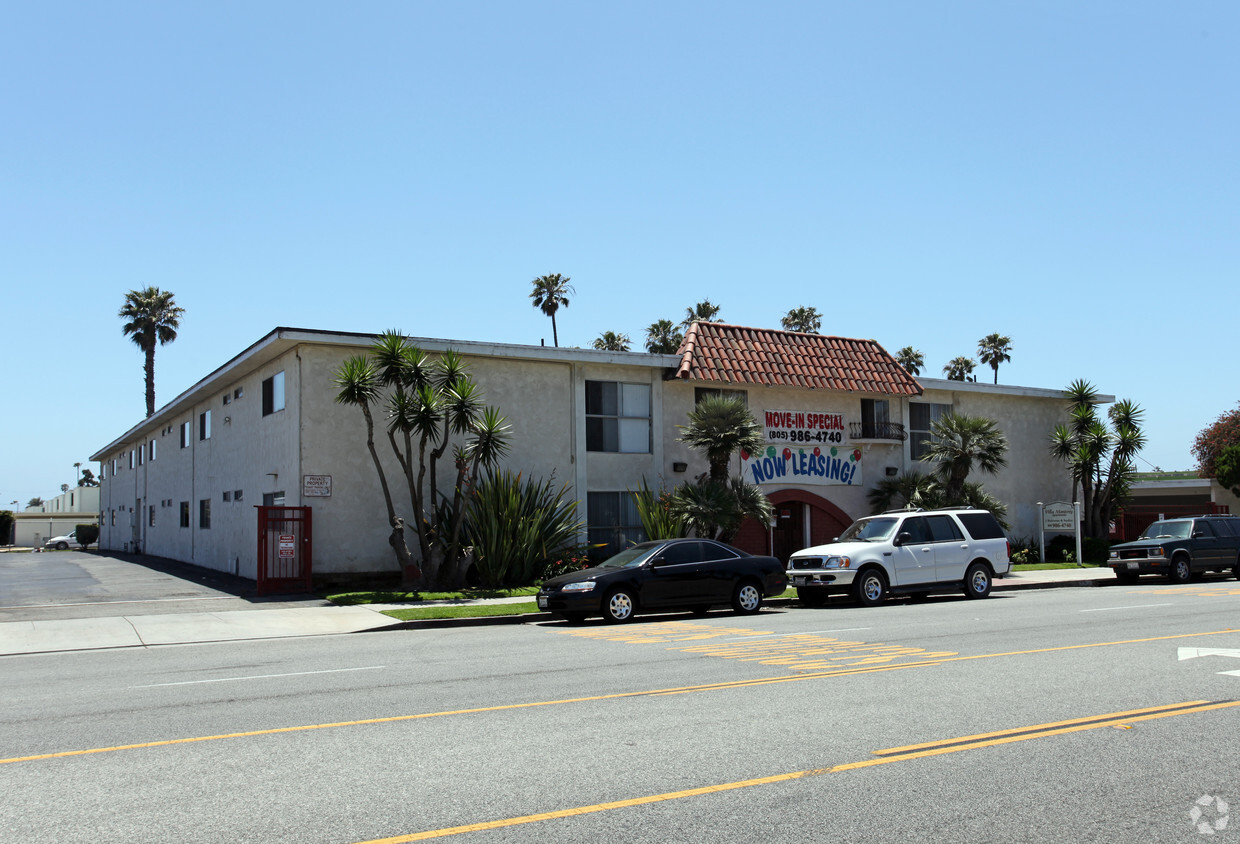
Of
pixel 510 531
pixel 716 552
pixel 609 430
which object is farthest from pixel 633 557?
pixel 609 430

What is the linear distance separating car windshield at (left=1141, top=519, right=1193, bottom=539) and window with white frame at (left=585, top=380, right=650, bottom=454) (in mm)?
13394

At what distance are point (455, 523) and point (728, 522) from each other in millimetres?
6527

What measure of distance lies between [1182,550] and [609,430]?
1479cm

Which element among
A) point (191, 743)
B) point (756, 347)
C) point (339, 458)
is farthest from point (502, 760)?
point (756, 347)

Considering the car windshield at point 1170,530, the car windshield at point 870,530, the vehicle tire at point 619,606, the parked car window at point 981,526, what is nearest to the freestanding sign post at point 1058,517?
the car windshield at point 1170,530

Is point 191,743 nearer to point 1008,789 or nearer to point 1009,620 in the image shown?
point 1008,789

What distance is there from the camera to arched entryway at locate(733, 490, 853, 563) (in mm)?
28266

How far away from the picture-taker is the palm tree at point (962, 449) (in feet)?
92.8

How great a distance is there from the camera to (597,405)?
26047 mm

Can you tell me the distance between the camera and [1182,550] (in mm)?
25016

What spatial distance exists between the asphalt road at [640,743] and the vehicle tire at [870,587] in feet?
21.6

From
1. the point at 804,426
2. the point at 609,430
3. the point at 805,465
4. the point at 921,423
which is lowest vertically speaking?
the point at 805,465

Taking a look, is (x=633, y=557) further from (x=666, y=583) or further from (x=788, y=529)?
(x=788, y=529)

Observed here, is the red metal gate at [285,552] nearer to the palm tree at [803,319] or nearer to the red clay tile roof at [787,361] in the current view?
the red clay tile roof at [787,361]
